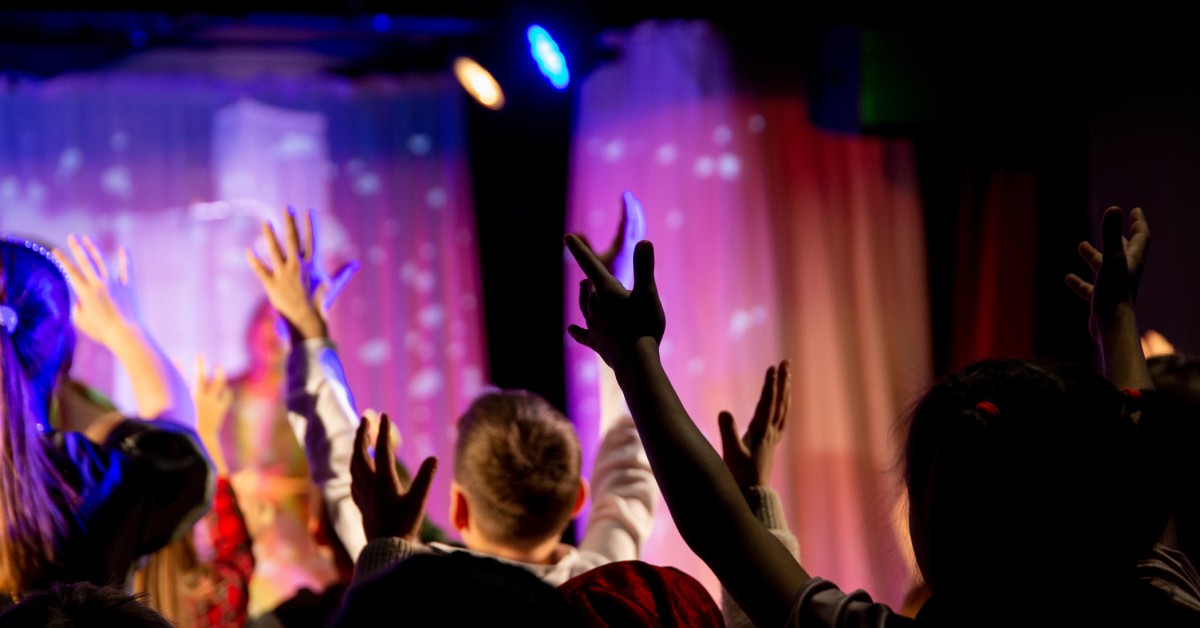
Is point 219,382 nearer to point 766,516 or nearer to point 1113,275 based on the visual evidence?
point 766,516

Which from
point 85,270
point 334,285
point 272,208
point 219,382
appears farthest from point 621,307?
point 272,208

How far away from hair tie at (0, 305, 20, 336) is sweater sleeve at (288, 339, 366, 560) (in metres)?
0.37

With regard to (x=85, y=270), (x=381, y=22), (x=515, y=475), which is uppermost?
(x=381, y=22)

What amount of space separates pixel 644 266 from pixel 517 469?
0.70 m

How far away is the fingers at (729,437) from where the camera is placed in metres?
1.17

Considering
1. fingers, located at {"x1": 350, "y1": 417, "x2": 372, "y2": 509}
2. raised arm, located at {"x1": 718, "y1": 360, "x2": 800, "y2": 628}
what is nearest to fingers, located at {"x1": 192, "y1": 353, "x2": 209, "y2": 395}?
fingers, located at {"x1": 350, "y1": 417, "x2": 372, "y2": 509}

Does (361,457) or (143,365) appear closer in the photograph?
(361,457)

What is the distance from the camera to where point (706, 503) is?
85cm

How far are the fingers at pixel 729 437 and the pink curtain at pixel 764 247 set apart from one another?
80.0 inches

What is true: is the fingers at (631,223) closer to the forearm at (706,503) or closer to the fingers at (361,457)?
the fingers at (361,457)

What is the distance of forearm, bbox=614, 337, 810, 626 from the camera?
835 millimetres

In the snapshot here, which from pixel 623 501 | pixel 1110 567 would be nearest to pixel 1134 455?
pixel 1110 567

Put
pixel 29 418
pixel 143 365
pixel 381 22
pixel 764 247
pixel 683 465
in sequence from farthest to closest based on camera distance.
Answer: pixel 764 247
pixel 381 22
pixel 143 365
pixel 29 418
pixel 683 465

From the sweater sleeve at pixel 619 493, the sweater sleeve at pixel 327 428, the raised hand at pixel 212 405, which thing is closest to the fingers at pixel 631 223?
the sweater sleeve at pixel 619 493
